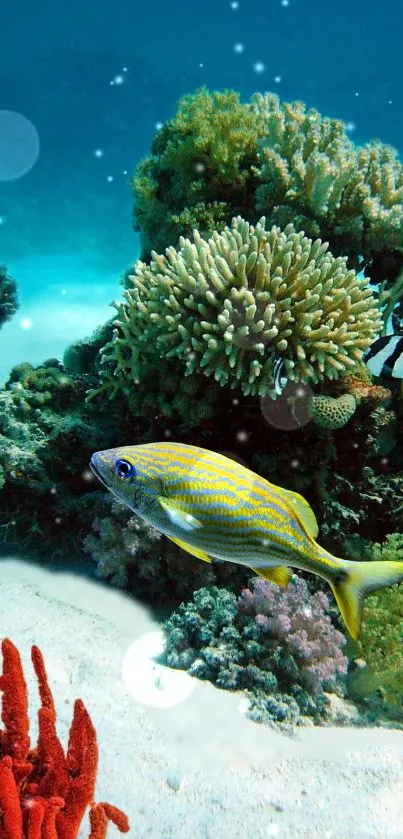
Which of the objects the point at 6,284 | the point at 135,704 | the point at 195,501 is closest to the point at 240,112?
the point at 195,501

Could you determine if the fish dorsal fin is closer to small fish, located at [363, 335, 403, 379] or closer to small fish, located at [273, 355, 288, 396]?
small fish, located at [273, 355, 288, 396]

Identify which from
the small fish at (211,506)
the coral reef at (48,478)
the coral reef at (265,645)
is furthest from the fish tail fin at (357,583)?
the coral reef at (48,478)

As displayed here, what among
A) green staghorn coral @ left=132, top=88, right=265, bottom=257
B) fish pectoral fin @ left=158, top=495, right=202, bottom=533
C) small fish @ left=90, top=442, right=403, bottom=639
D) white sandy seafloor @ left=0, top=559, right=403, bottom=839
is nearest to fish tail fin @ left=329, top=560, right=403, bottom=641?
small fish @ left=90, top=442, right=403, bottom=639

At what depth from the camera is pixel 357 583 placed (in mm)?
1712

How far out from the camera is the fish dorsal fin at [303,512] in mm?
1850

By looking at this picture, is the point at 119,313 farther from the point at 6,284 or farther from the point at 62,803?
the point at 6,284

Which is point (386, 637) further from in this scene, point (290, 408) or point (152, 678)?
point (290, 408)

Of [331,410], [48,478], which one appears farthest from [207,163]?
[48,478]

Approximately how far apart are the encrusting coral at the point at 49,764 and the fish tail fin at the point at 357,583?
1.16 meters

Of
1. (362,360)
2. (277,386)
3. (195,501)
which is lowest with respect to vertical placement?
(195,501)

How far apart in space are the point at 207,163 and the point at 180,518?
597 centimetres

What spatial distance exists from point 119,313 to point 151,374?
35.7 inches

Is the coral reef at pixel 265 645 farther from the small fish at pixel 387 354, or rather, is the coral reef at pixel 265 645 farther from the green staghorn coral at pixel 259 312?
the small fish at pixel 387 354

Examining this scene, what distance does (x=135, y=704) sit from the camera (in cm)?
351
